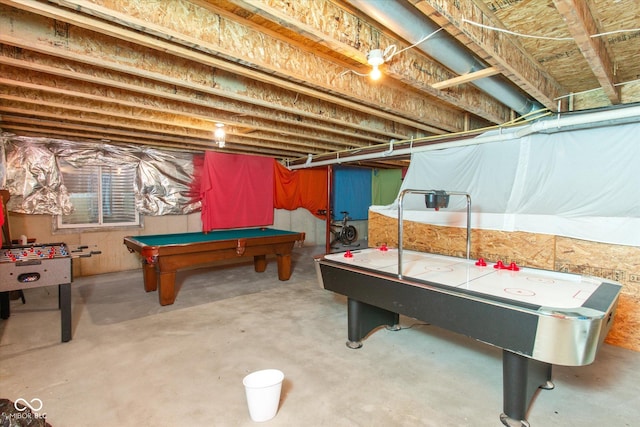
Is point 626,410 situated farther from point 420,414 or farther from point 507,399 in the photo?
point 420,414

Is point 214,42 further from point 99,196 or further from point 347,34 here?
point 99,196

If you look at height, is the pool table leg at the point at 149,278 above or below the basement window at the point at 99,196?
below

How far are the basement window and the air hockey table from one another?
443 centimetres

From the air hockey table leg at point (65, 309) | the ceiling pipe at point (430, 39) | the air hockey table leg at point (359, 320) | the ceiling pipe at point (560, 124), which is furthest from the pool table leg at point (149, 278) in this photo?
the ceiling pipe at point (560, 124)

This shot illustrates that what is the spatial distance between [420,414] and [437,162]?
3.21 meters

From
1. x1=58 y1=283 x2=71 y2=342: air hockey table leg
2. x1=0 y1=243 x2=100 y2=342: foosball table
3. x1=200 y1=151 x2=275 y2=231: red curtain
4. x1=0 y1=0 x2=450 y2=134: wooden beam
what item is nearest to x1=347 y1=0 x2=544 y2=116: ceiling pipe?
x1=0 y1=0 x2=450 y2=134: wooden beam

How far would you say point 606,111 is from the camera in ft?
8.86

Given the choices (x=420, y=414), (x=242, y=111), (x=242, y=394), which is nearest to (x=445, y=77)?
(x=242, y=111)

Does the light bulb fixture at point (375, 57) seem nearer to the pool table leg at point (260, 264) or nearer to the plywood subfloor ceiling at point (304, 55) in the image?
the plywood subfloor ceiling at point (304, 55)

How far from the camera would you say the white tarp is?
2.79 metres

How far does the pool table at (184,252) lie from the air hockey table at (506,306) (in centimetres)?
186

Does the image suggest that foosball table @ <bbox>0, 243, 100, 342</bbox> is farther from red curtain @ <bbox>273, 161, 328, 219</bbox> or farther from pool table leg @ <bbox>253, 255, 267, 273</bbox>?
red curtain @ <bbox>273, 161, 328, 219</bbox>

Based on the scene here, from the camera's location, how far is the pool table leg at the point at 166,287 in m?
3.72

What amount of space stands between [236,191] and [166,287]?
117 inches
